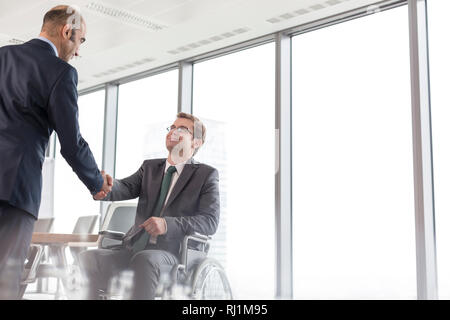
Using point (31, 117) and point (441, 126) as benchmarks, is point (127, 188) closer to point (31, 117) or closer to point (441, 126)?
point (31, 117)

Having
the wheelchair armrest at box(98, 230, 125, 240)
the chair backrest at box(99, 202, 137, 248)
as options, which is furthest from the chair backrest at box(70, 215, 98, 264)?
the wheelchair armrest at box(98, 230, 125, 240)

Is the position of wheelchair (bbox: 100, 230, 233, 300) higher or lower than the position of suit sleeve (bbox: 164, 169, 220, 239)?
lower

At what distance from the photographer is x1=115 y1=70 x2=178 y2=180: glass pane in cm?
502

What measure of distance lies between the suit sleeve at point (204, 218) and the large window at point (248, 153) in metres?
1.40

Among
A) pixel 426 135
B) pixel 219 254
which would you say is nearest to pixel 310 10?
pixel 426 135

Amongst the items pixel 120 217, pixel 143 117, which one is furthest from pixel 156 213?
pixel 143 117

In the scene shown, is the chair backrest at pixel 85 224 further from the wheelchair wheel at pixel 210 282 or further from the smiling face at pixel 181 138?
the wheelchair wheel at pixel 210 282

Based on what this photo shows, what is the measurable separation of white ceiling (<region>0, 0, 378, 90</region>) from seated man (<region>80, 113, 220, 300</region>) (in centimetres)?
200

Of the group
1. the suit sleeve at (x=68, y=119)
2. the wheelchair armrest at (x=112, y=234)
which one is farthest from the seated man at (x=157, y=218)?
the suit sleeve at (x=68, y=119)

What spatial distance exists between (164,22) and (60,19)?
276 cm

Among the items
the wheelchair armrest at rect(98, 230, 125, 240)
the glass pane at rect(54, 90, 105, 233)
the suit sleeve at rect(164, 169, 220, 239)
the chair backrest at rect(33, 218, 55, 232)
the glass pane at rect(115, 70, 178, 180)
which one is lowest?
the wheelchair armrest at rect(98, 230, 125, 240)

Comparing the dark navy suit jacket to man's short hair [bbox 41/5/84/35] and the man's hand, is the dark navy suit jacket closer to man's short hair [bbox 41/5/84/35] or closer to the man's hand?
man's short hair [bbox 41/5/84/35]

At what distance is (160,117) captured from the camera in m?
5.16
